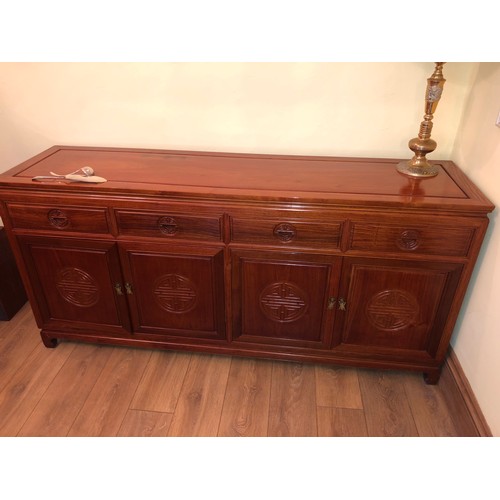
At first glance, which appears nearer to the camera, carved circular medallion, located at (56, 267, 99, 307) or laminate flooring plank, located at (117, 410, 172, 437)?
laminate flooring plank, located at (117, 410, 172, 437)

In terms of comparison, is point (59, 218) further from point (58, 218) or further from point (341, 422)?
point (341, 422)

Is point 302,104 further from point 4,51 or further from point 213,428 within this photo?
point 4,51

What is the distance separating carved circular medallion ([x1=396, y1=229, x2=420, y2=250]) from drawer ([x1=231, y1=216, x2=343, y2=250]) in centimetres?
20

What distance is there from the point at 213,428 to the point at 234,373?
276 millimetres

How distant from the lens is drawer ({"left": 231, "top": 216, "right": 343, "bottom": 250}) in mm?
1273

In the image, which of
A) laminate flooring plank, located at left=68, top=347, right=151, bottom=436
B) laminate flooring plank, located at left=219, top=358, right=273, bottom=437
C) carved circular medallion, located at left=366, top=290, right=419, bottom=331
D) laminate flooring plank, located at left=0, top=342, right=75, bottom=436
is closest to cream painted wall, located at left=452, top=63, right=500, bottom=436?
carved circular medallion, located at left=366, top=290, right=419, bottom=331

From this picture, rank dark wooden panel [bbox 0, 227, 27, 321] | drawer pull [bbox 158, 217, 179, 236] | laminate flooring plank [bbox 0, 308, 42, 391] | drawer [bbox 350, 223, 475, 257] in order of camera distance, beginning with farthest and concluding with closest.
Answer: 1. dark wooden panel [bbox 0, 227, 27, 321]
2. laminate flooring plank [bbox 0, 308, 42, 391]
3. drawer pull [bbox 158, 217, 179, 236]
4. drawer [bbox 350, 223, 475, 257]

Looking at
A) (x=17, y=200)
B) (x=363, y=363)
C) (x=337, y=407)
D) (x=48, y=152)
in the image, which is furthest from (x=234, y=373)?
(x=48, y=152)

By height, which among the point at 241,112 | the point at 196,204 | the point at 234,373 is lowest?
the point at 234,373

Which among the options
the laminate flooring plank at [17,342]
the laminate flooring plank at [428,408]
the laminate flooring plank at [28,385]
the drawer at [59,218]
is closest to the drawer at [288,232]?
the drawer at [59,218]

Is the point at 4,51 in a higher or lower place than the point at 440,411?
higher

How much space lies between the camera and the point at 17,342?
1800mm

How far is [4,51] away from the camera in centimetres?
15

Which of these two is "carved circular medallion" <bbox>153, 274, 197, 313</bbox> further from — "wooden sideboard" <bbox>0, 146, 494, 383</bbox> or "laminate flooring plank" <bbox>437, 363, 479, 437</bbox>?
"laminate flooring plank" <bbox>437, 363, 479, 437</bbox>
